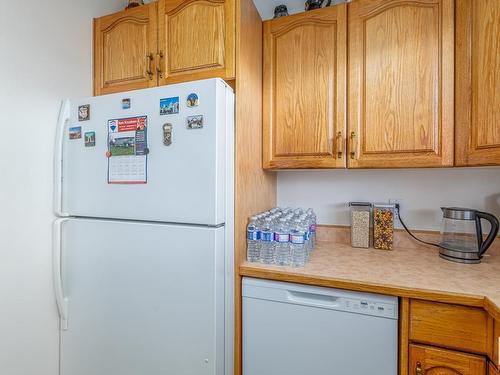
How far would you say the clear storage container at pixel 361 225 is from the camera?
1.59 m

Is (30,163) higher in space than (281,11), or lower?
lower

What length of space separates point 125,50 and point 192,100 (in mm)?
655

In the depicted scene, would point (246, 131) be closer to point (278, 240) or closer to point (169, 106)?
point (169, 106)

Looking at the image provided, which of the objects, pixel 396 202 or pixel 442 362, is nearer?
pixel 442 362

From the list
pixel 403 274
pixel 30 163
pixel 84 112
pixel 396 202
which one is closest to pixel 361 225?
pixel 396 202

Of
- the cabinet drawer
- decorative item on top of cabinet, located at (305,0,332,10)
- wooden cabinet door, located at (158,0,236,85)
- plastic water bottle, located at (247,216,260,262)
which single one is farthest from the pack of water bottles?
decorative item on top of cabinet, located at (305,0,332,10)

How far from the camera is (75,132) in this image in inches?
53.1

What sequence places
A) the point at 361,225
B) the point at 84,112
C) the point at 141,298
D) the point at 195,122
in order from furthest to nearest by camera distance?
the point at 361,225 < the point at 84,112 < the point at 141,298 < the point at 195,122

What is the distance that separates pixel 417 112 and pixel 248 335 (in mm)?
1281

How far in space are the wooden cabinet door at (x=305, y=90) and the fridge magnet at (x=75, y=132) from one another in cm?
94

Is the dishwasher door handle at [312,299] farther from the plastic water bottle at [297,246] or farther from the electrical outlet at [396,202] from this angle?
the electrical outlet at [396,202]

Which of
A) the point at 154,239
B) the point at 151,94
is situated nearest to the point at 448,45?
the point at 151,94

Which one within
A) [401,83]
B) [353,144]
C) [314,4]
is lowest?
[353,144]

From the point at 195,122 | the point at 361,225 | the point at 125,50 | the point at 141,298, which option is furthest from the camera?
the point at 361,225
